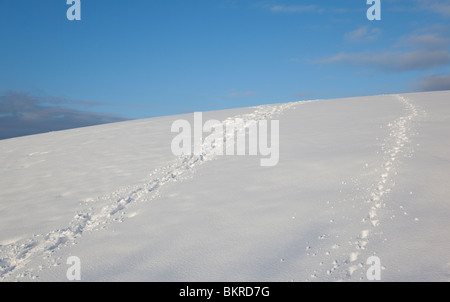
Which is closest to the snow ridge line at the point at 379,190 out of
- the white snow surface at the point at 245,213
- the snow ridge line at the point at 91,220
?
the white snow surface at the point at 245,213

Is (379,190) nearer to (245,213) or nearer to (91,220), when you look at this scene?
(245,213)

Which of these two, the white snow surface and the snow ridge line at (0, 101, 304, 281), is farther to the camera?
the snow ridge line at (0, 101, 304, 281)

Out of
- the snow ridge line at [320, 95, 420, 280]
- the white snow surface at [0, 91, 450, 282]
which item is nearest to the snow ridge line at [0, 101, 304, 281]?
the white snow surface at [0, 91, 450, 282]

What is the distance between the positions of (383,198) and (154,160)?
8651mm

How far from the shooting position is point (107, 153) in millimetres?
13703

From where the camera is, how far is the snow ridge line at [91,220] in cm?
559

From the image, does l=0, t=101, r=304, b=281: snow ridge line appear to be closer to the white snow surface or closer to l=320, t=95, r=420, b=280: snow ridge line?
the white snow surface

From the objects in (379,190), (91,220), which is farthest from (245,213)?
(91,220)

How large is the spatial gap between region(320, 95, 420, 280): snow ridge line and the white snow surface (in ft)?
0.10

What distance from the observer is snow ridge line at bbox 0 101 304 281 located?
5.59 metres

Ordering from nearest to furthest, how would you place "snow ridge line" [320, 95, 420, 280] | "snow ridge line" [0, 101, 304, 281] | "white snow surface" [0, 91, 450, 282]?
"snow ridge line" [320, 95, 420, 280]
"white snow surface" [0, 91, 450, 282]
"snow ridge line" [0, 101, 304, 281]

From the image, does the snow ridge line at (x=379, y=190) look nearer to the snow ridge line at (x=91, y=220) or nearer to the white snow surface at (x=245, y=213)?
the white snow surface at (x=245, y=213)
